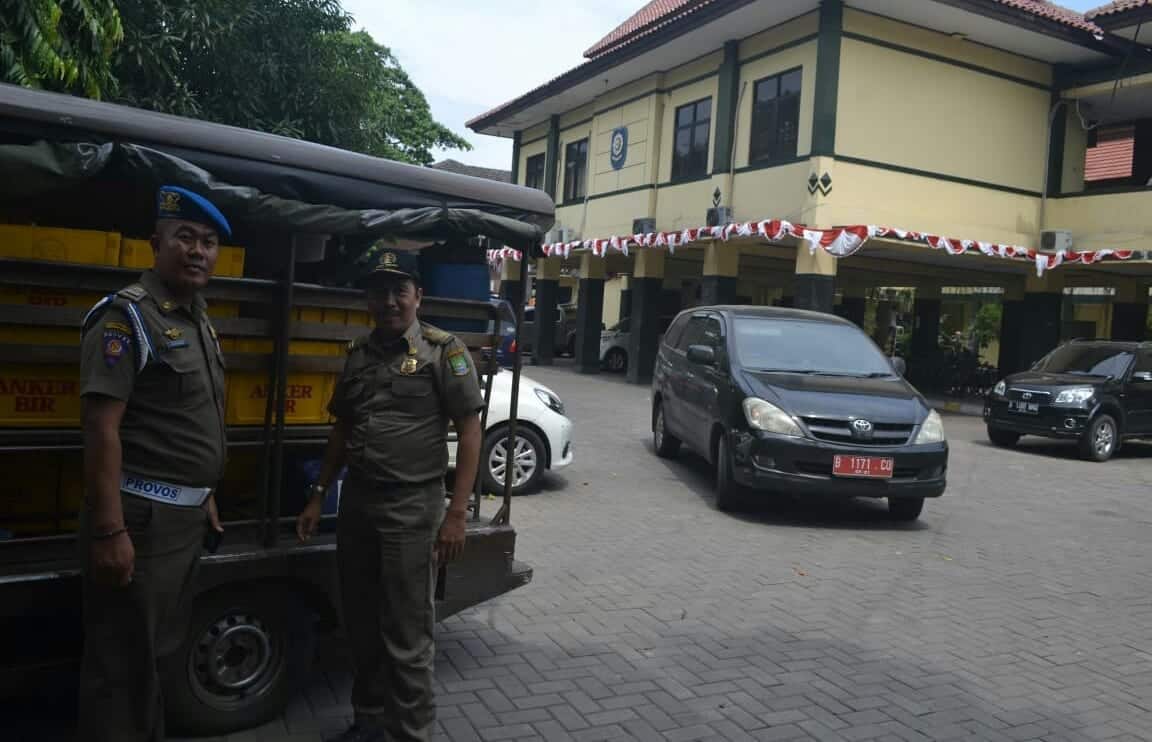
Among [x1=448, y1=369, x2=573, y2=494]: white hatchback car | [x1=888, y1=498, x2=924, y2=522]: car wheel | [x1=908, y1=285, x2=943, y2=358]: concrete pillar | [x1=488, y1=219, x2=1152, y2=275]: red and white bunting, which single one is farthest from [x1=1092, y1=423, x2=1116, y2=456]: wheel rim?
[x1=908, y1=285, x2=943, y2=358]: concrete pillar

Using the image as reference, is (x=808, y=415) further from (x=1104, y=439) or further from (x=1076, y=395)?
(x=1104, y=439)

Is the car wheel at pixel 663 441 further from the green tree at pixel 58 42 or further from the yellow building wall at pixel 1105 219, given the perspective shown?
the yellow building wall at pixel 1105 219

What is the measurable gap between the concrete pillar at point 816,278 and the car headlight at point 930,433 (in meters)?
8.37

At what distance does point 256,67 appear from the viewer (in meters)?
12.7

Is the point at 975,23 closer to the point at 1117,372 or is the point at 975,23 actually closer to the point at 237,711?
the point at 1117,372

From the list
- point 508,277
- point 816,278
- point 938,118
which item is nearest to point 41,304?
point 816,278

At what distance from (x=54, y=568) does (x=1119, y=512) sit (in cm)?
946

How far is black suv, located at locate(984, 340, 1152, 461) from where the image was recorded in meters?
12.8

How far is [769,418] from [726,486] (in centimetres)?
83

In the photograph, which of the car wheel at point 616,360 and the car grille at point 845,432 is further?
the car wheel at point 616,360

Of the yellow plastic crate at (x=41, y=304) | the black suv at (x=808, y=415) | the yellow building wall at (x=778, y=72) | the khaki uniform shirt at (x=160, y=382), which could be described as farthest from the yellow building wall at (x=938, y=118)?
the khaki uniform shirt at (x=160, y=382)

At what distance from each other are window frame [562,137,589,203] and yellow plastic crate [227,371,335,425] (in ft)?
68.2

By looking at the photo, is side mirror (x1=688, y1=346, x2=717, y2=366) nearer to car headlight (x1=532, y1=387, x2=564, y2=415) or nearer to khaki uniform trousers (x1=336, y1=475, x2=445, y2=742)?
car headlight (x1=532, y1=387, x2=564, y2=415)

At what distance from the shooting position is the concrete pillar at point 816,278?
16125 millimetres
